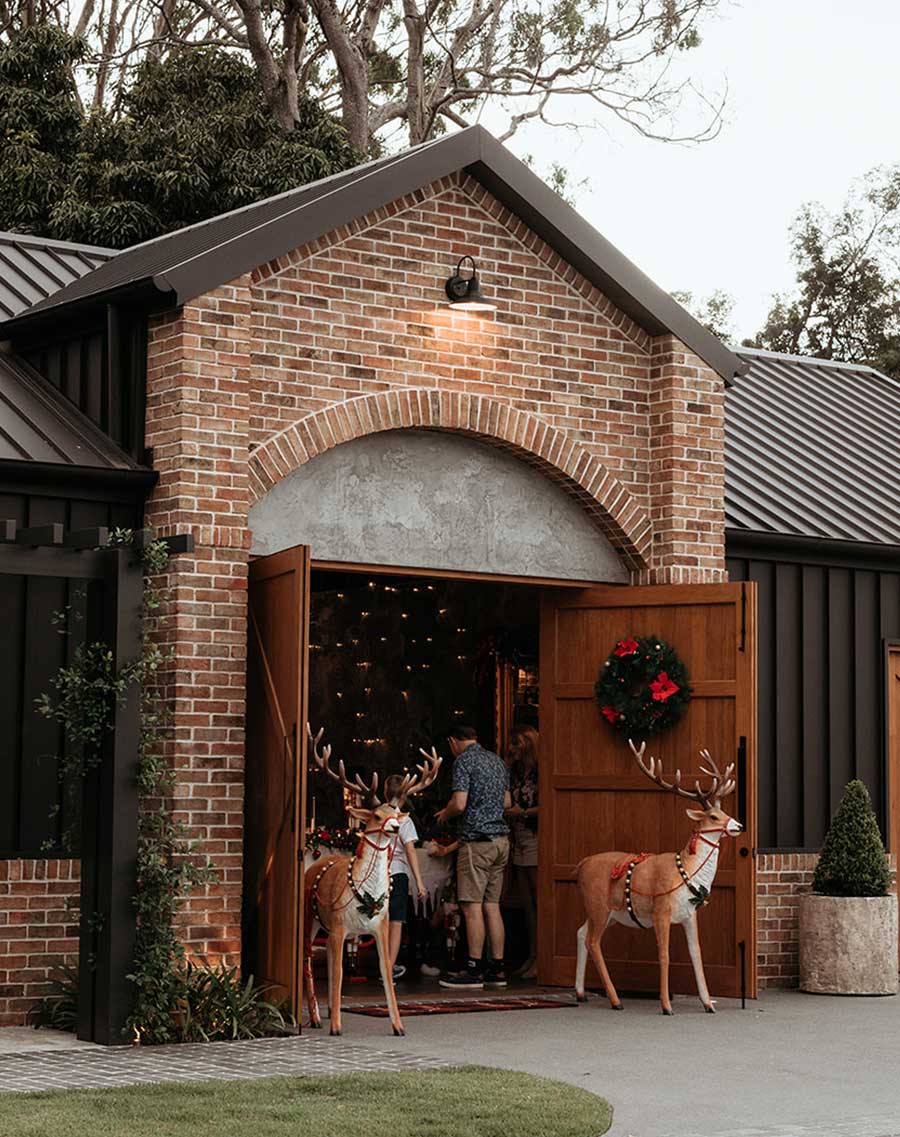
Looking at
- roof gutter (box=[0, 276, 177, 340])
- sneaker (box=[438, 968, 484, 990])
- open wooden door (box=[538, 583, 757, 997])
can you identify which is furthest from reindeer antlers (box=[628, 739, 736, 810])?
roof gutter (box=[0, 276, 177, 340])

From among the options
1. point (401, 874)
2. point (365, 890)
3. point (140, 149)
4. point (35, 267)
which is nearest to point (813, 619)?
point (401, 874)

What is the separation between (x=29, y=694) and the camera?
1075 centimetres

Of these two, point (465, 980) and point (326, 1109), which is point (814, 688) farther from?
point (326, 1109)

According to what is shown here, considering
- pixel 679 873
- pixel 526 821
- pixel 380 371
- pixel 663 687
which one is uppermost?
pixel 380 371

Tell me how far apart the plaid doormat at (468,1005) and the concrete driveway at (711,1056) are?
7.5 inches

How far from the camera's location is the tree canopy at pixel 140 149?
79.9 feet

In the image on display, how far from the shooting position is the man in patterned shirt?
13148 mm

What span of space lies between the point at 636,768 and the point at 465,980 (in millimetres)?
1953

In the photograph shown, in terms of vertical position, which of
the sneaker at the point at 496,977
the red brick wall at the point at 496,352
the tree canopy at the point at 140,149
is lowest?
the sneaker at the point at 496,977

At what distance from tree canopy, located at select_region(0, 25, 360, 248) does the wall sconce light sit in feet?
41.0

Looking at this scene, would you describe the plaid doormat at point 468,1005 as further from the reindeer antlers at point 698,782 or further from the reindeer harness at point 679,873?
the reindeer antlers at point 698,782

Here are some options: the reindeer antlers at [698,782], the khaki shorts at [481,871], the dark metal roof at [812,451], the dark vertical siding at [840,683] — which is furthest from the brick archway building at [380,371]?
the khaki shorts at [481,871]

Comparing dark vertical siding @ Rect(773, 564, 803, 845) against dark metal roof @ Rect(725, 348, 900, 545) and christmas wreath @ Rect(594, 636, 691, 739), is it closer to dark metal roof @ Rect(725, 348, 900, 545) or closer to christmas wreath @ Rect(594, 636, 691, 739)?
dark metal roof @ Rect(725, 348, 900, 545)

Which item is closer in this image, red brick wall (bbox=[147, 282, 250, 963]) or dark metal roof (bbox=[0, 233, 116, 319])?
red brick wall (bbox=[147, 282, 250, 963])
